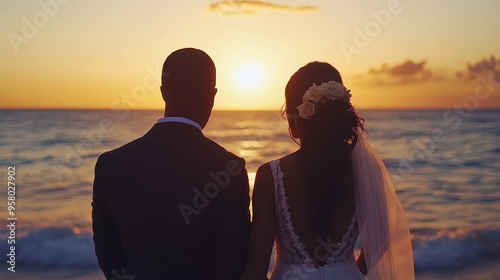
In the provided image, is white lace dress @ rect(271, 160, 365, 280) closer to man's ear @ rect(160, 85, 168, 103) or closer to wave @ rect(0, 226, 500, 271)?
man's ear @ rect(160, 85, 168, 103)

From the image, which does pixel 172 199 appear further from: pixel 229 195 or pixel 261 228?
pixel 261 228

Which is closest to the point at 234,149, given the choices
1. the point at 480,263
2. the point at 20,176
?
the point at 20,176

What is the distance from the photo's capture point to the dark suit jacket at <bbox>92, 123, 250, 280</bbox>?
2877 millimetres

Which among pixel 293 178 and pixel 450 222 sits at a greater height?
pixel 293 178

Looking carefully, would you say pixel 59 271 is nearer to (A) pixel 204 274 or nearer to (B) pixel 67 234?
(B) pixel 67 234

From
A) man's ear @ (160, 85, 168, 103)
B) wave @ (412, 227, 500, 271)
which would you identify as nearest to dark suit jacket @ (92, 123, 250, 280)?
man's ear @ (160, 85, 168, 103)

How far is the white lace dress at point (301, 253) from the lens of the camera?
3.54m

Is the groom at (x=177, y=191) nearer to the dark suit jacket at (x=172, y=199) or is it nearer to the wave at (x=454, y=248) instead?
the dark suit jacket at (x=172, y=199)

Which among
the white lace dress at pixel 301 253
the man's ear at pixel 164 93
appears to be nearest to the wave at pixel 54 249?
the white lace dress at pixel 301 253

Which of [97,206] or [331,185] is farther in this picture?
[331,185]

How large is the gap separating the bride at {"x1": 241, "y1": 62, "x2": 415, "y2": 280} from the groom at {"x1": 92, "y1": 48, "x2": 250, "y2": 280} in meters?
0.52

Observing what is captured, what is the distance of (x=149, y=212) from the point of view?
2883mm

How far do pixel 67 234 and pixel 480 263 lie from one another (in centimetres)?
768

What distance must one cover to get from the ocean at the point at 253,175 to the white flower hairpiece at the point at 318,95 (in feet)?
24.6
